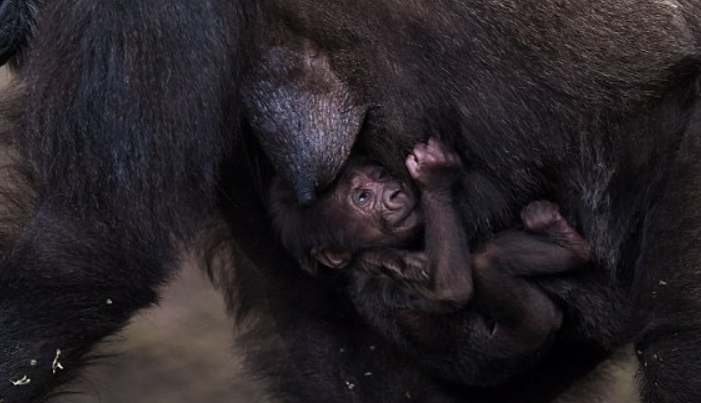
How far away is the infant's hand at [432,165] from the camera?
3.65 m

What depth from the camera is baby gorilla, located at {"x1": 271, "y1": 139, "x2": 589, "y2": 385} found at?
3656 mm

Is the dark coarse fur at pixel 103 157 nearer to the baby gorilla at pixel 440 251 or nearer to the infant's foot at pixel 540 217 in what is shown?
the baby gorilla at pixel 440 251

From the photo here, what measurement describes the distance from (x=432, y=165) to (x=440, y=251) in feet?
0.70

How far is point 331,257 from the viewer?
382 centimetres

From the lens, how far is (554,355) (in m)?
4.14

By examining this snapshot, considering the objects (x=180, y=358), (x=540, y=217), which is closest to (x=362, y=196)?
(x=540, y=217)

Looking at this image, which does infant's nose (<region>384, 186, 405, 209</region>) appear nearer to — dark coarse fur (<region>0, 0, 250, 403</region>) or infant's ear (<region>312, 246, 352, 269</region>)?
infant's ear (<region>312, 246, 352, 269</region>)

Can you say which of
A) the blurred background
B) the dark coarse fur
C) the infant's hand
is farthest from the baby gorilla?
the blurred background

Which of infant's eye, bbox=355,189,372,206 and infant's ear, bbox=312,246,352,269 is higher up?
infant's eye, bbox=355,189,372,206

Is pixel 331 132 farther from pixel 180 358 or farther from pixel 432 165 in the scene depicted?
pixel 180 358

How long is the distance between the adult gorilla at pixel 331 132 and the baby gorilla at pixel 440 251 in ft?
0.22

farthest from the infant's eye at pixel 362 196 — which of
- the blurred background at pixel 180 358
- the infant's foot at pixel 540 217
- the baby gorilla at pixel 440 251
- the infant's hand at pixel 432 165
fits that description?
the blurred background at pixel 180 358

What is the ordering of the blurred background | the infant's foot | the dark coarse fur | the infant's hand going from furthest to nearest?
1. the blurred background
2. the infant's foot
3. the infant's hand
4. the dark coarse fur

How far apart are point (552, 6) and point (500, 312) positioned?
30.5 inches
